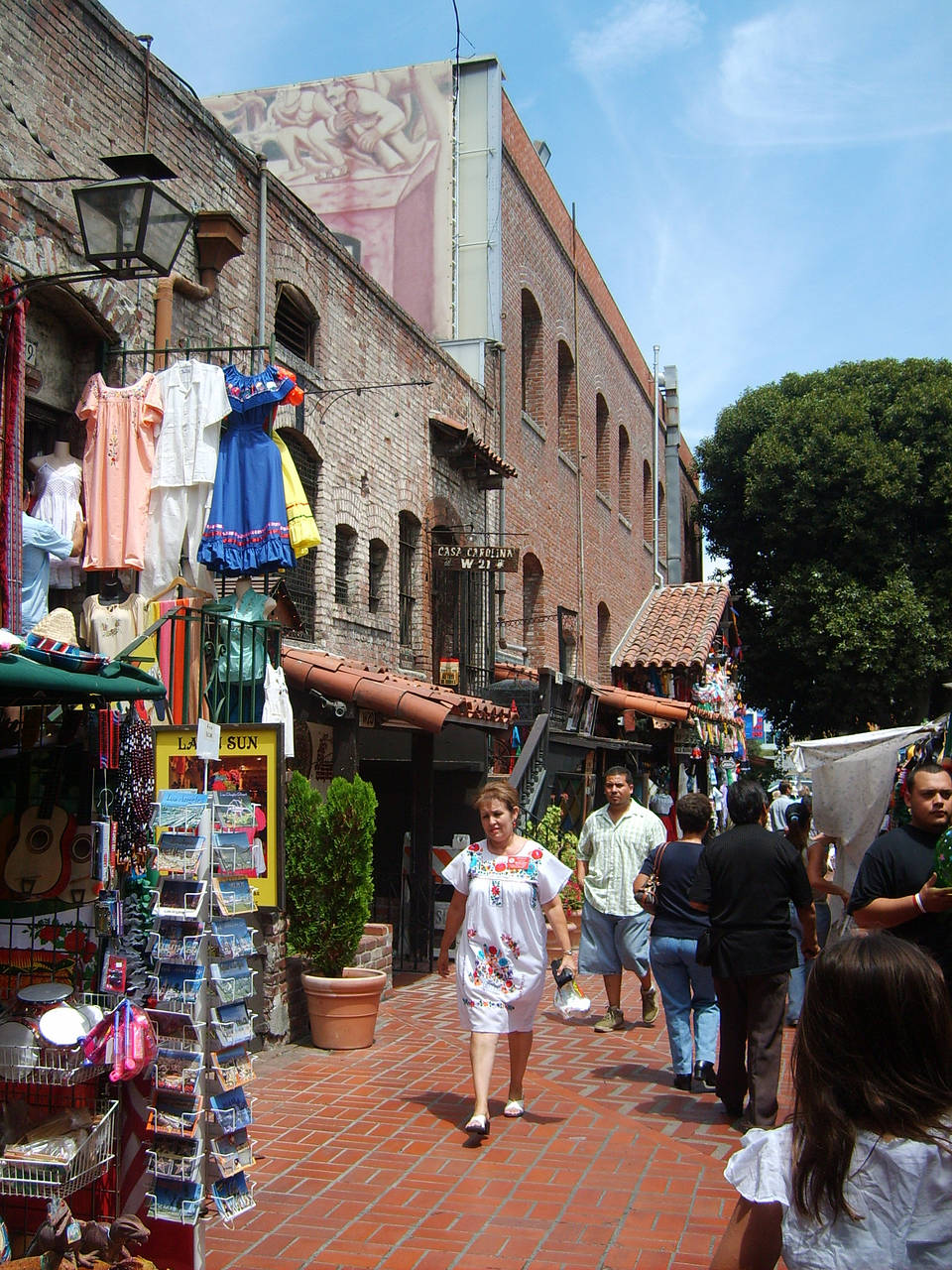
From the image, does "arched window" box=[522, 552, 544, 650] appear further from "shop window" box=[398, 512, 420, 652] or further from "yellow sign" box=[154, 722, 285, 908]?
"yellow sign" box=[154, 722, 285, 908]

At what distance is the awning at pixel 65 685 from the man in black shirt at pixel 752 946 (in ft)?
10.2

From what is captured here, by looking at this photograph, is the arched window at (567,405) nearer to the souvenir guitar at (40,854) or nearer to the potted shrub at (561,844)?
the potted shrub at (561,844)

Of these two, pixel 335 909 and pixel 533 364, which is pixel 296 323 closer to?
pixel 335 909

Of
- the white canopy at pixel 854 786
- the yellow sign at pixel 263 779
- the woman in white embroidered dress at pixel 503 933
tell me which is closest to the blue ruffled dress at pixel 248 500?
the yellow sign at pixel 263 779

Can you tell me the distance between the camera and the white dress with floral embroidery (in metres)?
6.02

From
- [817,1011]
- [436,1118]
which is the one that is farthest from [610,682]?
[817,1011]

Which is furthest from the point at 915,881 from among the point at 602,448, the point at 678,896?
the point at 602,448

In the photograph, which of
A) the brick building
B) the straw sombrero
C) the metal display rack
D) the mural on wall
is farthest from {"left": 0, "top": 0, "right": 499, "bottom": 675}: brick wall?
the metal display rack

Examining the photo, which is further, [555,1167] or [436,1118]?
[436,1118]

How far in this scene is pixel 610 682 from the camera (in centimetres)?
2373

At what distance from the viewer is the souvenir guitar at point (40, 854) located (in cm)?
443

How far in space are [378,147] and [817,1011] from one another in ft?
55.8

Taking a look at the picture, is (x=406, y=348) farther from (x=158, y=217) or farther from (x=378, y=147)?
(x=158, y=217)

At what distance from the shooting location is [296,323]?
11633 mm
